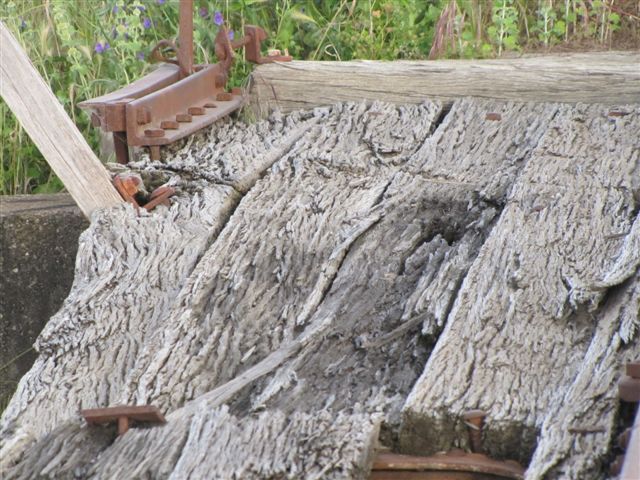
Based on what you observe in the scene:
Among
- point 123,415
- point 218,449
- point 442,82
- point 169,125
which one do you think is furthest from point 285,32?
point 218,449

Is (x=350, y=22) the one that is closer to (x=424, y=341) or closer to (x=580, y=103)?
(x=580, y=103)

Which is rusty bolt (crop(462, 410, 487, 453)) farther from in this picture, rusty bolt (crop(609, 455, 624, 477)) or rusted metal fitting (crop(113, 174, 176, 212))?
rusted metal fitting (crop(113, 174, 176, 212))

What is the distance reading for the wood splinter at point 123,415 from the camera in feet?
6.28

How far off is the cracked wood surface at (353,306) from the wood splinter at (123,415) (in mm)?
24

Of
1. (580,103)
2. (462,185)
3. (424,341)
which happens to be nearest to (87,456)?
(424,341)

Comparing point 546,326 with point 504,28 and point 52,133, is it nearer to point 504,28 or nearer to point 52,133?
point 52,133

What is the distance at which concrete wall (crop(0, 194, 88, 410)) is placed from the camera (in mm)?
3371

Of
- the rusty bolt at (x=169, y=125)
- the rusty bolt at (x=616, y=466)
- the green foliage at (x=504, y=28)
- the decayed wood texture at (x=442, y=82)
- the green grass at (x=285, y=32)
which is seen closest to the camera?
the rusty bolt at (x=616, y=466)

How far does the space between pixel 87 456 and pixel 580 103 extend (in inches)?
75.7

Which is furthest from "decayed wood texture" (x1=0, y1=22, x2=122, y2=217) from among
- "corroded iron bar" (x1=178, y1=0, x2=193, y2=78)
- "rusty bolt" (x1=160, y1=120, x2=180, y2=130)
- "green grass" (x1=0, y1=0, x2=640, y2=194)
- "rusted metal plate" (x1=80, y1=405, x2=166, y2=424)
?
"green grass" (x1=0, y1=0, x2=640, y2=194)

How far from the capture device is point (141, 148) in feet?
10.2

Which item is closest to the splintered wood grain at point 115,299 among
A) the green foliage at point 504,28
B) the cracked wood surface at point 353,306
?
the cracked wood surface at point 353,306

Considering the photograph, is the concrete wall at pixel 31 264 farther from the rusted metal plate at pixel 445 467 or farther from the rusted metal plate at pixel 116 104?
the rusted metal plate at pixel 445 467

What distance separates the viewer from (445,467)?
6.12 feet
